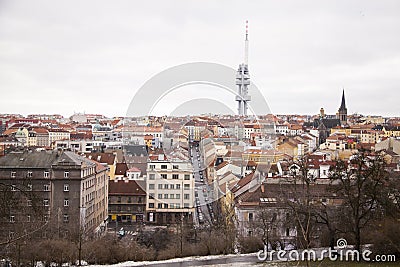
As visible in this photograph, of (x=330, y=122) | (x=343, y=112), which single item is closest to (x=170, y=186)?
(x=330, y=122)

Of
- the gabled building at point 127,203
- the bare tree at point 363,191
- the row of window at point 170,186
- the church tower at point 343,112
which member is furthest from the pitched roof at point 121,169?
the church tower at point 343,112

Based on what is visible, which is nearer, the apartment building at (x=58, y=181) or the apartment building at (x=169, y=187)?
the apartment building at (x=169, y=187)

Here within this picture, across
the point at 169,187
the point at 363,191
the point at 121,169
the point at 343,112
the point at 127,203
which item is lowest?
the point at 127,203

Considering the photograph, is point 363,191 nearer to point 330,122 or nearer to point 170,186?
point 170,186

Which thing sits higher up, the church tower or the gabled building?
the church tower

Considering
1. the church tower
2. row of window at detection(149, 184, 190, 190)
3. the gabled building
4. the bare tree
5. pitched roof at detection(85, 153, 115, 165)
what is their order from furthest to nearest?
1. the church tower
2. pitched roof at detection(85, 153, 115, 165)
3. the gabled building
4. row of window at detection(149, 184, 190, 190)
5. the bare tree

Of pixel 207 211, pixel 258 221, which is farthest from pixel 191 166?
pixel 207 211

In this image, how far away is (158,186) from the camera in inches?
376

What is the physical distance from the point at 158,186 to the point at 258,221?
185cm

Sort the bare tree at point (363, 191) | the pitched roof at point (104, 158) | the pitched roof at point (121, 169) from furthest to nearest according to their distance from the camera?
the pitched roof at point (104, 158), the pitched roof at point (121, 169), the bare tree at point (363, 191)

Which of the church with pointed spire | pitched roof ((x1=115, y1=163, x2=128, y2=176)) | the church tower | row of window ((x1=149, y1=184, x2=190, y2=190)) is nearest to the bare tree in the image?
row of window ((x1=149, y1=184, x2=190, y2=190))

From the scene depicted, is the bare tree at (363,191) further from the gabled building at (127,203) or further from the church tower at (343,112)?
the church tower at (343,112)

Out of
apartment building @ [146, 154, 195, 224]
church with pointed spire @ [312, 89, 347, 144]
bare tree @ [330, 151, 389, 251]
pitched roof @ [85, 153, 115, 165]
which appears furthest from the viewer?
church with pointed spire @ [312, 89, 347, 144]

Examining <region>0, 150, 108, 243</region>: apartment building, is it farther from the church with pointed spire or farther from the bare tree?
the church with pointed spire
